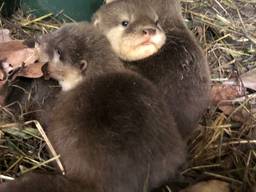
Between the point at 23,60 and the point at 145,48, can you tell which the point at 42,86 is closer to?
the point at 23,60

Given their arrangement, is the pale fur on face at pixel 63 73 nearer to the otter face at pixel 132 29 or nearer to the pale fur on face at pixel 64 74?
the pale fur on face at pixel 64 74

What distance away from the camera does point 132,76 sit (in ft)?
8.29

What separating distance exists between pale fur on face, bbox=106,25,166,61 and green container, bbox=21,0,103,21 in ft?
2.32

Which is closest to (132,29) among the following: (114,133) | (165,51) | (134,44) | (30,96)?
(134,44)

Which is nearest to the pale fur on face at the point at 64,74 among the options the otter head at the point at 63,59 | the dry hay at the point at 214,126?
the otter head at the point at 63,59

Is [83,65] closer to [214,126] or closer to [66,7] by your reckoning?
[214,126]

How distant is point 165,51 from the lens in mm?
2859

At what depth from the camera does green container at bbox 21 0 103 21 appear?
3.74 meters

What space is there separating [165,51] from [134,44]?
0.19 metres

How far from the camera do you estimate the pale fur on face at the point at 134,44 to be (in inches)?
114

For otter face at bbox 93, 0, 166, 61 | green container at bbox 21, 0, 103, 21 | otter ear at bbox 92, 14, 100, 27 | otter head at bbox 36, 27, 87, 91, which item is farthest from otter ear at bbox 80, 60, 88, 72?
green container at bbox 21, 0, 103, 21

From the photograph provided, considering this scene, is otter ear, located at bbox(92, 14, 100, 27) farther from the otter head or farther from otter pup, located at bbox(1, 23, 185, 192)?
otter pup, located at bbox(1, 23, 185, 192)

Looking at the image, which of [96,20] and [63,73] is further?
[96,20]

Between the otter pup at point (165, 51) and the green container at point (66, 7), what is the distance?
61cm
